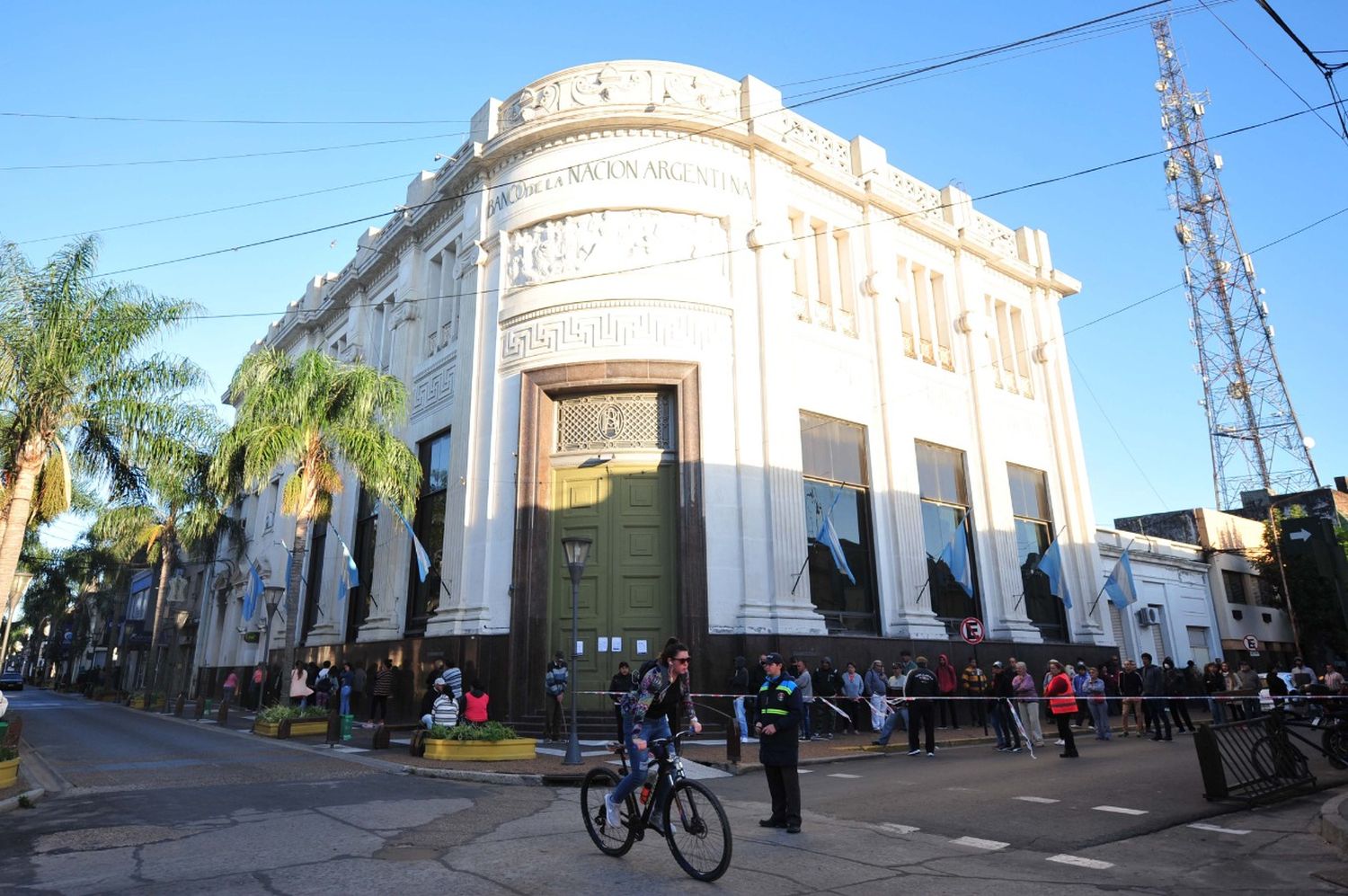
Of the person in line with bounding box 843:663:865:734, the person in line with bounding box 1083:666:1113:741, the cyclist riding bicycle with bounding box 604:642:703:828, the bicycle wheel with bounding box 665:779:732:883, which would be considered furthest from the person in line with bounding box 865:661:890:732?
the bicycle wheel with bounding box 665:779:732:883

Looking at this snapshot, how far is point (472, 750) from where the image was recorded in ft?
44.7

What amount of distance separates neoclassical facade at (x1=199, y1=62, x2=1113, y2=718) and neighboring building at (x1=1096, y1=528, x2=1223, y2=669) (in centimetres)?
425

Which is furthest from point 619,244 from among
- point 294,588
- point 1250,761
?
point 1250,761

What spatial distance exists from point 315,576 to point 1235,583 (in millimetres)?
38660

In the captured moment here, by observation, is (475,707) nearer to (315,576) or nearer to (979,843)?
(979,843)

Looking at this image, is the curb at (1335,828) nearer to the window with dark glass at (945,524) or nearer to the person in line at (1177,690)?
the person in line at (1177,690)

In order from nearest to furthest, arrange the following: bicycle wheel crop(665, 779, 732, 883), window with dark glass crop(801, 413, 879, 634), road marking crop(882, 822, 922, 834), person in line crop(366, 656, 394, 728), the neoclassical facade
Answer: bicycle wheel crop(665, 779, 732, 883)
road marking crop(882, 822, 922, 834)
the neoclassical facade
person in line crop(366, 656, 394, 728)
window with dark glass crop(801, 413, 879, 634)

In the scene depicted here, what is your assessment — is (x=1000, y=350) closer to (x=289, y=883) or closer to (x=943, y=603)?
(x=943, y=603)

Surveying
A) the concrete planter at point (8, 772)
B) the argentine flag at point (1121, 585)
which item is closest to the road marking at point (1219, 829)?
the concrete planter at point (8, 772)

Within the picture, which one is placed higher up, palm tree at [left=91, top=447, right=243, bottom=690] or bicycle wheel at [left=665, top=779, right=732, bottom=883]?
palm tree at [left=91, top=447, right=243, bottom=690]

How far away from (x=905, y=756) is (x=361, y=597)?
57.6 feet

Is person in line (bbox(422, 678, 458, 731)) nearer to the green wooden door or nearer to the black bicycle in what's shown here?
the green wooden door

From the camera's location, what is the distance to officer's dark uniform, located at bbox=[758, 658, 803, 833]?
7871 millimetres

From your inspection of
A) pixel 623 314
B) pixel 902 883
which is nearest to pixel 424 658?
pixel 623 314
